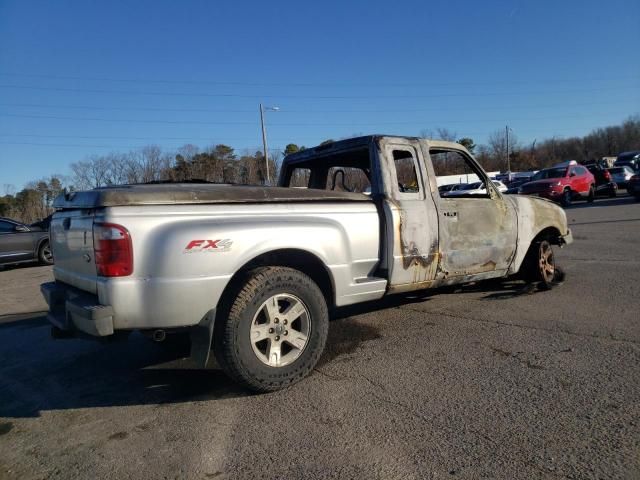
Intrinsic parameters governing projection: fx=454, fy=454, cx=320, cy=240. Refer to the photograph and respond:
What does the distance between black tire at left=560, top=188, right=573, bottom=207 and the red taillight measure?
73.1ft

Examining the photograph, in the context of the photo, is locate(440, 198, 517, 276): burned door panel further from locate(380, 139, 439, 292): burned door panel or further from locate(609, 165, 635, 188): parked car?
locate(609, 165, 635, 188): parked car

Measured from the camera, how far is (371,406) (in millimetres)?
3137

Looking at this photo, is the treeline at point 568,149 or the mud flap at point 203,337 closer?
the mud flap at point 203,337

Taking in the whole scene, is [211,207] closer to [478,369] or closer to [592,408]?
[478,369]

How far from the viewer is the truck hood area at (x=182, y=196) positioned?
9.84 feet

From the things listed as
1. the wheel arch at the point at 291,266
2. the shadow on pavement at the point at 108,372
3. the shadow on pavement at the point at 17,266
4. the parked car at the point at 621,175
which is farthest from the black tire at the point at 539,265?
the parked car at the point at 621,175

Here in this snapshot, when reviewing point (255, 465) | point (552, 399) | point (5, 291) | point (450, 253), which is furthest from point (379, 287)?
point (5, 291)

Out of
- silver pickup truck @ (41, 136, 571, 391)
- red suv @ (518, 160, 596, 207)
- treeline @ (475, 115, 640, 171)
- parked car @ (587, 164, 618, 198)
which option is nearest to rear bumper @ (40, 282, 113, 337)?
silver pickup truck @ (41, 136, 571, 391)

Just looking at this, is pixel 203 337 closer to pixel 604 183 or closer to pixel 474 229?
pixel 474 229

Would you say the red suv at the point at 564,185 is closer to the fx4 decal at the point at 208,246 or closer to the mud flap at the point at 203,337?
the fx4 decal at the point at 208,246

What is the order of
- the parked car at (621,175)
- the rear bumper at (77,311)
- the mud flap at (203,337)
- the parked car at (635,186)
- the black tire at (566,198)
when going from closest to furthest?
the rear bumper at (77,311), the mud flap at (203,337), the parked car at (635,186), the black tire at (566,198), the parked car at (621,175)

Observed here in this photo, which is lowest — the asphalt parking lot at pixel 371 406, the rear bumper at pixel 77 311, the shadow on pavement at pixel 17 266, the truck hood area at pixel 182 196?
the asphalt parking lot at pixel 371 406

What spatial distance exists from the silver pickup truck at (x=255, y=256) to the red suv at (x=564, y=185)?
18.4m

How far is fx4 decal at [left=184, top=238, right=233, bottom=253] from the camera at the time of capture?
3064 millimetres
